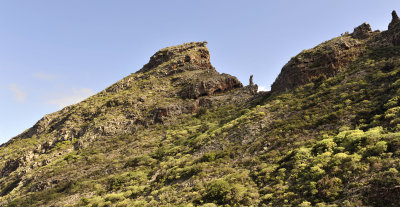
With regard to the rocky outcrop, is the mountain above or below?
below

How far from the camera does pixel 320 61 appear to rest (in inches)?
1560

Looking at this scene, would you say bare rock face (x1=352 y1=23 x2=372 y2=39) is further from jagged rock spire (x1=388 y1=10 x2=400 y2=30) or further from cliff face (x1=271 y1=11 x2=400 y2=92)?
jagged rock spire (x1=388 y1=10 x2=400 y2=30)

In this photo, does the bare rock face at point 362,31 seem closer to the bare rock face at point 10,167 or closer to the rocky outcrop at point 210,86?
the rocky outcrop at point 210,86

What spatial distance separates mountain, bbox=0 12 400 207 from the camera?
15.3 meters

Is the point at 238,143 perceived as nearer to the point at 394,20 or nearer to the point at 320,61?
the point at 320,61

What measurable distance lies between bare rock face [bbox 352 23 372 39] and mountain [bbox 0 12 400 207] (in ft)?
0.61

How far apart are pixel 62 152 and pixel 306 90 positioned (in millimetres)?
47845

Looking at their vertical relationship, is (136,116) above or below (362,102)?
above

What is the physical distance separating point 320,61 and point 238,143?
24591 millimetres

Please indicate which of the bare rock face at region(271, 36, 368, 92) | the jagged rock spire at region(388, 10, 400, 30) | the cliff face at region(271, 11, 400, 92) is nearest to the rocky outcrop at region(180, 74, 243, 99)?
the cliff face at region(271, 11, 400, 92)

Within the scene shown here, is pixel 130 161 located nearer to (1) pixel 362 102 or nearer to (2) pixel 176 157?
(2) pixel 176 157

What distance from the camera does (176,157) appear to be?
103 feet

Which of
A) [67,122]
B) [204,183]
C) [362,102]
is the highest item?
[67,122]

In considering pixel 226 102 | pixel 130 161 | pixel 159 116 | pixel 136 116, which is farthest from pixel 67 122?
pixel 226 102
